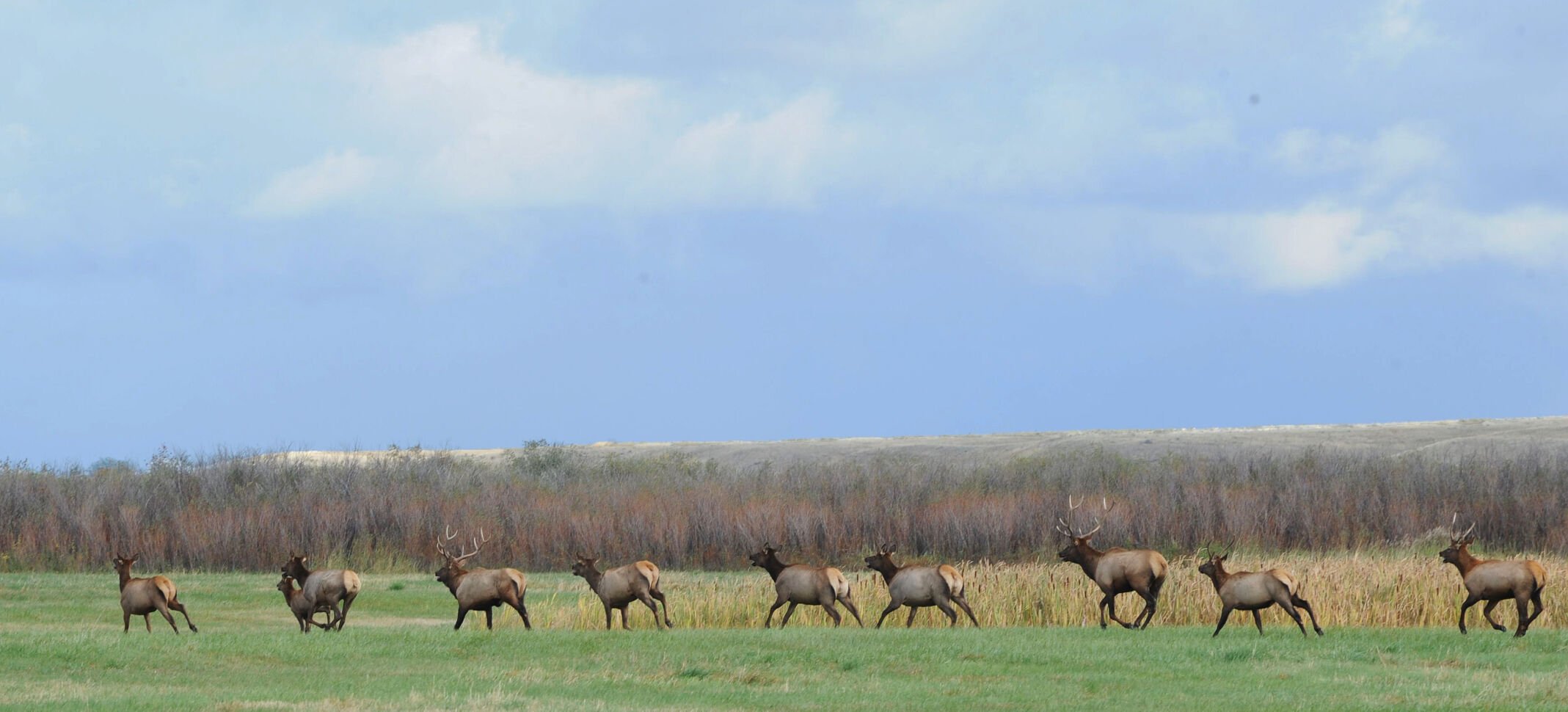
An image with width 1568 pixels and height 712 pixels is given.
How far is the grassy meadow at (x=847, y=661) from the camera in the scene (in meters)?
13.1

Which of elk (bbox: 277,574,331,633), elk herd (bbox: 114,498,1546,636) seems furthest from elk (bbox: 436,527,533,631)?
elk (bbox: 277,574,331,633)

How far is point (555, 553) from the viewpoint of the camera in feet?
111

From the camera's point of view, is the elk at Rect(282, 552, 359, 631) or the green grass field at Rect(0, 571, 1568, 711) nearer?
the green grass field at Rect(0, 571, 1568, 711)

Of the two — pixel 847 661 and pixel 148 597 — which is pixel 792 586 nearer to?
pixel 847 661

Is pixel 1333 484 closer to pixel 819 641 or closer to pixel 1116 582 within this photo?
pixel 1116 582

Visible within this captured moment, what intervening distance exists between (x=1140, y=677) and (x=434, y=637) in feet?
23.6

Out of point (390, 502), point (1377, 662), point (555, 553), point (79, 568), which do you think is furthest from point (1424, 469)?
point (79, 568)

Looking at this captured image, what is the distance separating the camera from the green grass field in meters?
13.0

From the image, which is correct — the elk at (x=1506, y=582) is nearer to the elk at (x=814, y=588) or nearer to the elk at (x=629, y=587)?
the elk at (x=814, y=588)

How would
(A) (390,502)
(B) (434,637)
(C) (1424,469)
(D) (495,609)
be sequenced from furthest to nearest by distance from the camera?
(C) (1424,469) < (A) (390,502) < (D) (495,609) < (B) (434,637)

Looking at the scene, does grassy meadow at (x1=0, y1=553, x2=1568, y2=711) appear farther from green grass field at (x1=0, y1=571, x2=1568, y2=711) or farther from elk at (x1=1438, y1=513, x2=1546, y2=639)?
elk at (x1=1438, y1=513, x2=1546, y2=639)

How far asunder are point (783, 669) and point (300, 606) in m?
6.37

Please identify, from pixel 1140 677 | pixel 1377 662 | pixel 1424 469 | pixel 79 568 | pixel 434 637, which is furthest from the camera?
pixel 1424 469

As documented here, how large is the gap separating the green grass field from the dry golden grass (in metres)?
1.02
